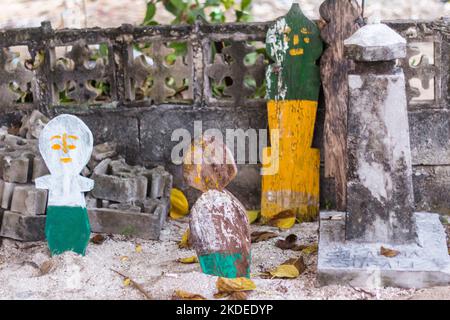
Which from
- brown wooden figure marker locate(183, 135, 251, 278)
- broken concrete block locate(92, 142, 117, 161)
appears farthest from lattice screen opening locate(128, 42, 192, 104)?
brown wooden figure marker locate(183, 135, 251, 278)

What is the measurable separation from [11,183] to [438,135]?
286cm

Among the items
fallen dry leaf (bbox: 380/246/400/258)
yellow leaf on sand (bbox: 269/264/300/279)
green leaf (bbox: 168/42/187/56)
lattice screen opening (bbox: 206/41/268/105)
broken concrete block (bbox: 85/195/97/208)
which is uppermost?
green leaf (bbox: 168/42/187/56)

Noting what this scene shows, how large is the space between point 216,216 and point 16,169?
5.17 feet

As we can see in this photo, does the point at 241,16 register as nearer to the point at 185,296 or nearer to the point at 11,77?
the point at 11,77

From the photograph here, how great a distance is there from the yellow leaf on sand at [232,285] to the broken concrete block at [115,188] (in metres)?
1.34

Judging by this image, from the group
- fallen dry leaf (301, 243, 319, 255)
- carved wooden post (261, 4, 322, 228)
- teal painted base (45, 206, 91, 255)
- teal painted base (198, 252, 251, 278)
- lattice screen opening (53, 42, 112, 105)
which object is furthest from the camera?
lattice screen opening (53, 42, 112, 105)

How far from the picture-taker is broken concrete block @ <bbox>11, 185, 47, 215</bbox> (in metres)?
5.43

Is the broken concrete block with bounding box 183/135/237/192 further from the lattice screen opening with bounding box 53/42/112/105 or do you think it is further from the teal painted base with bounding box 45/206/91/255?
the lattice screen opening with bounding box 53/42/112/105

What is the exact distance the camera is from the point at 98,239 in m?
5.52

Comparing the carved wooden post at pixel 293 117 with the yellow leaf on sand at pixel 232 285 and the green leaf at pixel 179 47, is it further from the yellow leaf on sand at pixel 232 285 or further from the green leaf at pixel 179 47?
the yellow leaf on sand at pixel 232 285

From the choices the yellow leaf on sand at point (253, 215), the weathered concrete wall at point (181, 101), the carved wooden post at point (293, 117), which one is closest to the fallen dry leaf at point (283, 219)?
the carved wooden post at point (293, 117)

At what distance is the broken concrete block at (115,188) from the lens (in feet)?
18.3

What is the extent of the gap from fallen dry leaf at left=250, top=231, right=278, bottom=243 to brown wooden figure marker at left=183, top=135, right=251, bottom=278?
3.10ft

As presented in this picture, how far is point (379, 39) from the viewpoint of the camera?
4.71m
